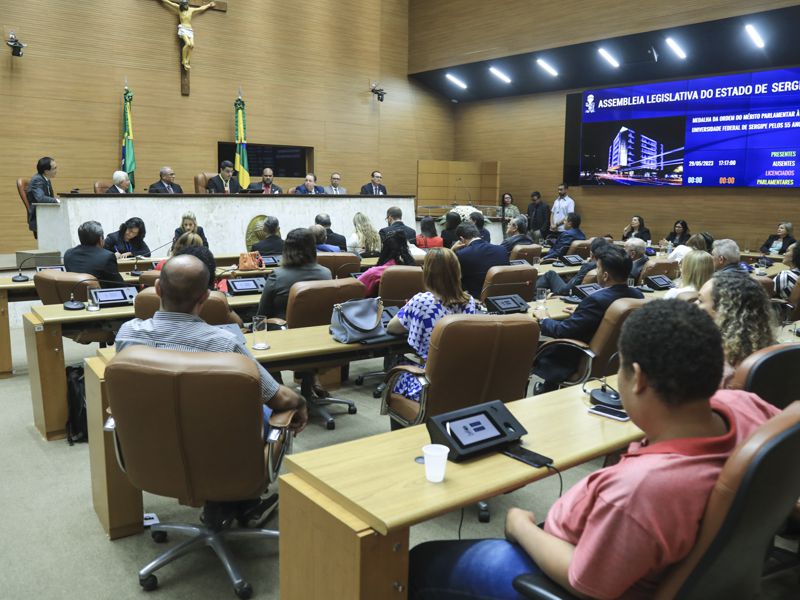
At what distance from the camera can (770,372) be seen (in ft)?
7.39

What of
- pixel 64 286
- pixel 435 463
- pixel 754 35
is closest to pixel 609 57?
pixel 754 35

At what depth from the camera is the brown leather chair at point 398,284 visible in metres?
4.93

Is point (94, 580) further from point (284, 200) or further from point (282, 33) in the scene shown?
point (282, 33)

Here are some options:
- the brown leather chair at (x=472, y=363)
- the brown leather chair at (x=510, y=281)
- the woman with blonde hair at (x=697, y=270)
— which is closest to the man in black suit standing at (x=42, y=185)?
the brown leather chair at (x=510, y=281)

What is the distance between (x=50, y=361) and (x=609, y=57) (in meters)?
11.2

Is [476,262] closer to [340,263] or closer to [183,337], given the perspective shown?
[340,263]

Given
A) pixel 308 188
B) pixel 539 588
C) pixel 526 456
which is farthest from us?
pixel 308 188

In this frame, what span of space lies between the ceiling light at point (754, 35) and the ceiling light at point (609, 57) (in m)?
2.41

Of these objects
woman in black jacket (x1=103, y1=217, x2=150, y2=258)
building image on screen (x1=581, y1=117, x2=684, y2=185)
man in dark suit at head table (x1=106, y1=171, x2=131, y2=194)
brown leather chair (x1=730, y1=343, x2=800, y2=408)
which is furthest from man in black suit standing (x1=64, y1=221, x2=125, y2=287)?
building image on screen (x1=581, y1=117, x2=684, y2=185)

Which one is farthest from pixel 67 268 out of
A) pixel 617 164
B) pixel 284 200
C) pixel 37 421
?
pixel 617 164

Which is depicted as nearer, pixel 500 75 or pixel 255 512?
pixel 255 512

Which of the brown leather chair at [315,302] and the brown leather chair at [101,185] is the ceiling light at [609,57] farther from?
the brown leather chair at [315,302]

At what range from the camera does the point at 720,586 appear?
134cm

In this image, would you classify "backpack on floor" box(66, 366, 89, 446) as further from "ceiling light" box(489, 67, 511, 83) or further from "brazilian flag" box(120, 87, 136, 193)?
"ceiling light" box(489, 67, 511, 83)
